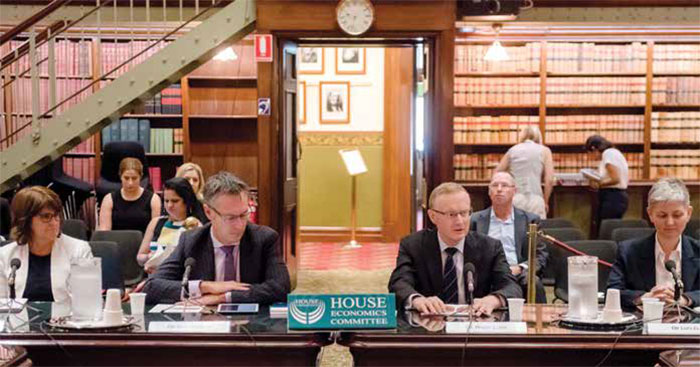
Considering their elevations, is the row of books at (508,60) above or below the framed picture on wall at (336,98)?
above

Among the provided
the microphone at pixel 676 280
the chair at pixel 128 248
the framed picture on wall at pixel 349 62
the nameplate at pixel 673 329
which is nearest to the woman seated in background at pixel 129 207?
the chair at pixel 128 248

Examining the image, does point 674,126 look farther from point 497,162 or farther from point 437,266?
point 437,266

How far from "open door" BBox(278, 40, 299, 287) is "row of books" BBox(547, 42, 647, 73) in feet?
9.46

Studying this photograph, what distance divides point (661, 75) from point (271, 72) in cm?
428

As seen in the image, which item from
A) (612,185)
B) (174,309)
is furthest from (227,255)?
(612,185)

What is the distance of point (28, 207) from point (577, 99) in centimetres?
658

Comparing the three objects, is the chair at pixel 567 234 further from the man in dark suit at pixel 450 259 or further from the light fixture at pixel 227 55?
the light fixture at pixel 227 55

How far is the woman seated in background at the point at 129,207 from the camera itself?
21.4 feet

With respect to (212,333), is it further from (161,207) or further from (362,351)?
(161,207)

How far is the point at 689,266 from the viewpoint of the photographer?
3881 mm

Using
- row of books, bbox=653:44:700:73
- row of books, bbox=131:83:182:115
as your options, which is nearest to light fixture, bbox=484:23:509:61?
row of books, bbox=653:44:700:73

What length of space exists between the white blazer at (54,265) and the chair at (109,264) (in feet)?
2.50

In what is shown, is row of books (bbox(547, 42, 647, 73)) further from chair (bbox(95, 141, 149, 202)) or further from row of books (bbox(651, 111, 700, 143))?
chair (bbox(95, 141, 149, 202))

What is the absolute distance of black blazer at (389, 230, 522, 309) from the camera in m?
3.74
